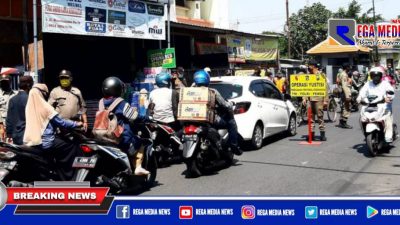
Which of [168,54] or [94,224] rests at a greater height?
[168,54]

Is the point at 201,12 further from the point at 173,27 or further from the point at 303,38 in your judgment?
the point at 303,38

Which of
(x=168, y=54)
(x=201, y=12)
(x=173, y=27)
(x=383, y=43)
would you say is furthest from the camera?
(x=383, y=43)

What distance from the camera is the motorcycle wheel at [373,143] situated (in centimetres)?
896

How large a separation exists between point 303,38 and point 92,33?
36.7 meters

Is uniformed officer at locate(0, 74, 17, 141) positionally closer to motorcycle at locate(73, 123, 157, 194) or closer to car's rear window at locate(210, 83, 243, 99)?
motorcycle at locate(73, 123, 157, 194)

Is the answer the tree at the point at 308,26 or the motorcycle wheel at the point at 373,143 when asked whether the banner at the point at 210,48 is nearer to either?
the motorcycle wheel at the point at 373,143

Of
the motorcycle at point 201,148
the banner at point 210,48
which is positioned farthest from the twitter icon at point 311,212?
the banner at point 210,48

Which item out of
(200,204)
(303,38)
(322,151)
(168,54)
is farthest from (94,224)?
(303,38)

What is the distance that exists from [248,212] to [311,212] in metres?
0.37

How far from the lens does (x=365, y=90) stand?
9391 mm

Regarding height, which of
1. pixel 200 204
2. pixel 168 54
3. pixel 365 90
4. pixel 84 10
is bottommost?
pixel 200 204

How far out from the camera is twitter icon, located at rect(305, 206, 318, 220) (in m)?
2.93

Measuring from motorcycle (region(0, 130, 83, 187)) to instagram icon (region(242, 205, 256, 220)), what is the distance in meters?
2.86

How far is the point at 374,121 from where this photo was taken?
9.03 metres
